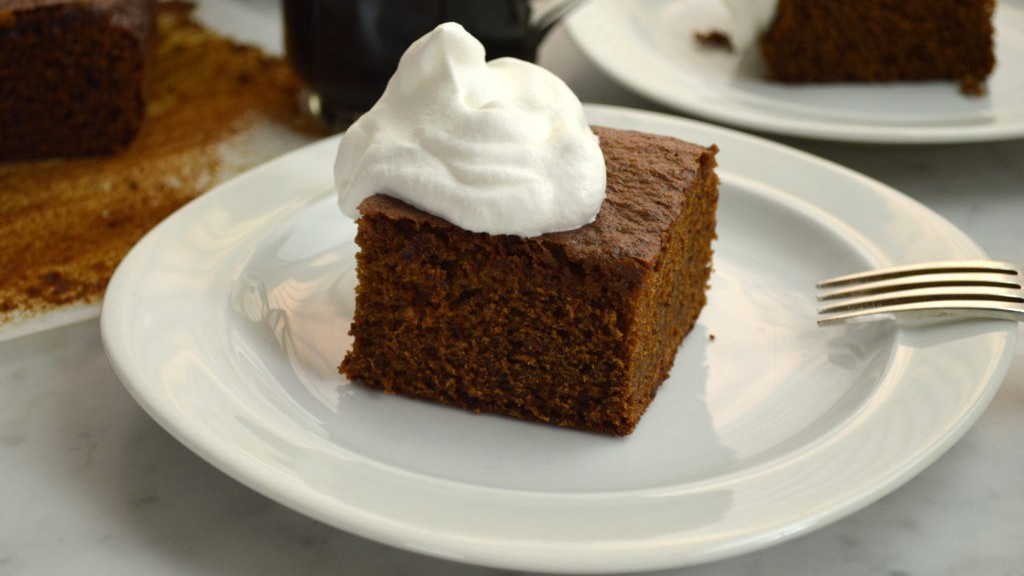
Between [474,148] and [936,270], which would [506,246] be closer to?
[474,148]

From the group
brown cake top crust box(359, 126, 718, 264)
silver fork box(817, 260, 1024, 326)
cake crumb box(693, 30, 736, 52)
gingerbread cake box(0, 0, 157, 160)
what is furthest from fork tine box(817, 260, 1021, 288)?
gingerbread cake box(0, 0, 157, 160)

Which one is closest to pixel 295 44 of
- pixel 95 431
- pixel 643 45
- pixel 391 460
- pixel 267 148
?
pixel 267 148

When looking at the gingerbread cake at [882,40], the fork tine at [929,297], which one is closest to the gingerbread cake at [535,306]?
the fork tine at [929,297]

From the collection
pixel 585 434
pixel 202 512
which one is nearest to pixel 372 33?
pixel 585 434

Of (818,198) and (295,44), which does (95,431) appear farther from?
(818,198)

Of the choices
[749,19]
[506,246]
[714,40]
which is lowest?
[714,40]

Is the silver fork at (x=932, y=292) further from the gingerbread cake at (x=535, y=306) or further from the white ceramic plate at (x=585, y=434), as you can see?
the gingerbread cake at (x=535, y=306)

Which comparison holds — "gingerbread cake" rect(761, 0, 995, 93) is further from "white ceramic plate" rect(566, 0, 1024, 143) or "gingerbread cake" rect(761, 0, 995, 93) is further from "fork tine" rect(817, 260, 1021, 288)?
"fork tine" rect(817, 260, 1021, 288)
